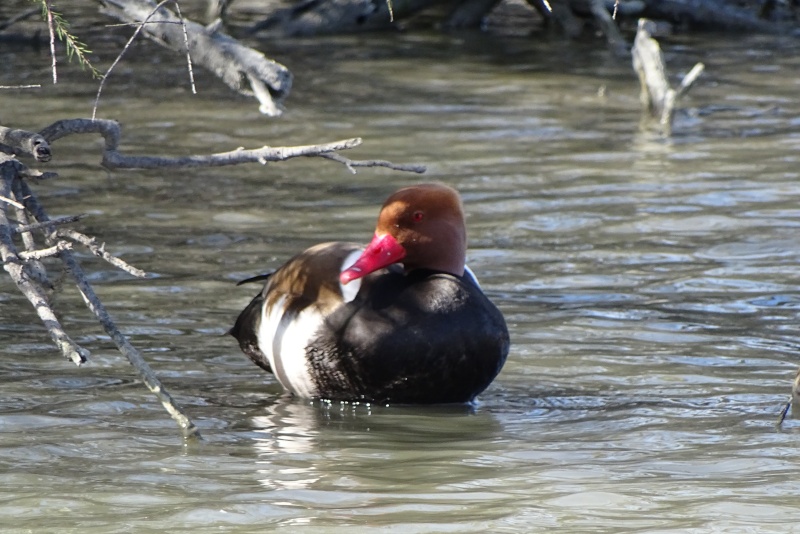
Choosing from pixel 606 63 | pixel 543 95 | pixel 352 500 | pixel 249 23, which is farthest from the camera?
pixel 249 23

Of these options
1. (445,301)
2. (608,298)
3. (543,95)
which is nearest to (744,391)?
(445,301)

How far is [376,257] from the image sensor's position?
5098 millimetres

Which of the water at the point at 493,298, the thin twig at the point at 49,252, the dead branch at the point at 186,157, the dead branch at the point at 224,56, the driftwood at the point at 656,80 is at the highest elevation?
the dead branch at the point at 224,56

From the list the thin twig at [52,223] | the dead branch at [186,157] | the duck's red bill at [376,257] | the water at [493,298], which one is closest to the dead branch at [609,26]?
the water at [493,298]

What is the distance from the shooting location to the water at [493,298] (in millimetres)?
3566

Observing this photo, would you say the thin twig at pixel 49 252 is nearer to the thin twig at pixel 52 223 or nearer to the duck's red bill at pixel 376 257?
the thin twig at pixel 52 223

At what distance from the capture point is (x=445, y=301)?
4.97 metres

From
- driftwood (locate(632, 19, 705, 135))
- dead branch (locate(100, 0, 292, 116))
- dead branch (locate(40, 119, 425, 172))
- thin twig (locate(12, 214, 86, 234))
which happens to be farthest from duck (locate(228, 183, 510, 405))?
driftwood (locate(632, 19, 705, 135))

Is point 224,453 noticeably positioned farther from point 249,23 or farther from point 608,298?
point 249,23

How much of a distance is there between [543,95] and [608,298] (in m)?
6.17

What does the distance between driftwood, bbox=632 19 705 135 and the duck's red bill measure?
19.8 ft

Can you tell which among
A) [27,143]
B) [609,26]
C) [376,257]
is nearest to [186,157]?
[27,143]

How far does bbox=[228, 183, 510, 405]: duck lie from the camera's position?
4930mm

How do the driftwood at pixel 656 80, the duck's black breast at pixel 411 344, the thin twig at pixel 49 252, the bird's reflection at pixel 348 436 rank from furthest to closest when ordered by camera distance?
1. the driftwood at pixel 656 80
2. the duck's black breast at pixel 411 344
3. the bird's reflection at pixel 348 436
4. the thin twig at pixel 49 252
